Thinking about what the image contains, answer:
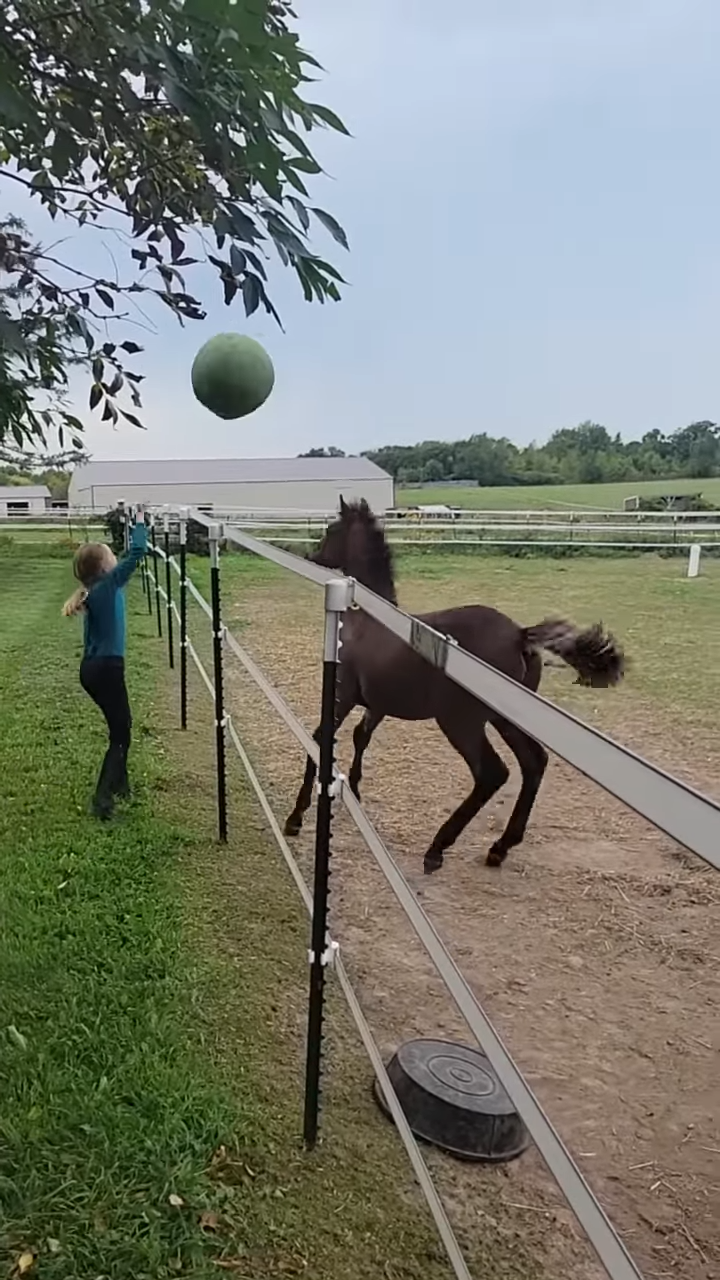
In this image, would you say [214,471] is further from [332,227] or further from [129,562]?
[332,227]

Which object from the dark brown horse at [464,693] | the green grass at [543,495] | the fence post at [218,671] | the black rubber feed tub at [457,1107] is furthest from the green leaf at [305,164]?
the green grass at [543,495]

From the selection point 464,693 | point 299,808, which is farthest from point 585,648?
point 299,808

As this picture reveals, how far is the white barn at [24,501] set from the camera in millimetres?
16578

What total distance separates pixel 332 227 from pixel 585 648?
208cm

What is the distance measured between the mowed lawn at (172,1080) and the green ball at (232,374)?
145 cm

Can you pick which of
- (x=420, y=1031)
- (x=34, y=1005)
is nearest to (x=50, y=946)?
(x=34, y=1005)

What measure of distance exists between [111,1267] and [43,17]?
190 centimetres

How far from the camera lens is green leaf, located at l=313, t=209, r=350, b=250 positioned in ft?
4.02

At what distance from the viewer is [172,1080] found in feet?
6.12

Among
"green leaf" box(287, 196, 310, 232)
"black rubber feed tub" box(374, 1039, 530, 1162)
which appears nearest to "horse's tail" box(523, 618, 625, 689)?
"black rubber feed tub" box(374, 1039, 530, 1162)

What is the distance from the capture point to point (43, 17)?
1221 millimetres

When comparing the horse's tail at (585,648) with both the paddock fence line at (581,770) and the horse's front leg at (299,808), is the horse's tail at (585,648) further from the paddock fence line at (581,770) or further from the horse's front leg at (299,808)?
the paddock fence line at (581,770)

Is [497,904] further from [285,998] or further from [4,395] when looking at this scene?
[4,395]

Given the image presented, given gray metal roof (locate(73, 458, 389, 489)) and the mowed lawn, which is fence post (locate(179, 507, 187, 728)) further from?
gray metal roof (locate(73, 458, 389, 489))
